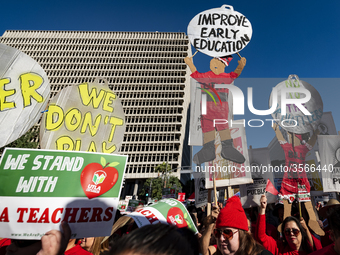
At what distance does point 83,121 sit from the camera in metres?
3.05

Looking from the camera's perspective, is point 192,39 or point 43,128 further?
point 192,39

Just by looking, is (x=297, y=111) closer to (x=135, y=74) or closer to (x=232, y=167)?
(x=232, y=167)

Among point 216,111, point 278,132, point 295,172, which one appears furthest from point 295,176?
→ point 216,111

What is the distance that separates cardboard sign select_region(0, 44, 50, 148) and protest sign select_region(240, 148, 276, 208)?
6.39 meters

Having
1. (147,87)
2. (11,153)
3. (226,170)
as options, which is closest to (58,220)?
(11,153)

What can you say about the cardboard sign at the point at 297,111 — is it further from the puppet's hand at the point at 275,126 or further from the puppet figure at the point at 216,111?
the puppet figure at the point at 216,111

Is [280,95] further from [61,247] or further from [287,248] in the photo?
[61,247]

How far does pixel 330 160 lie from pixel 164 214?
22.7ft

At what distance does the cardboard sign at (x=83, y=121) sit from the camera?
281 centimetres

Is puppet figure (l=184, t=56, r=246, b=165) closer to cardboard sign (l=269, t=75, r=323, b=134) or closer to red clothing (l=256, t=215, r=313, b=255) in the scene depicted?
cardboard sign (l=269, t=75, r=323, b=134)

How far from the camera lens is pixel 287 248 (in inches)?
111

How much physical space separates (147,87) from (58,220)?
6927 centimetres

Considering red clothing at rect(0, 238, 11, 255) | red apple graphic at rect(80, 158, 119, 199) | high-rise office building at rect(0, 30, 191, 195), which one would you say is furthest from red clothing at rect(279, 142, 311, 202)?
high-rise office building at rect(0, 30, 191, 195)

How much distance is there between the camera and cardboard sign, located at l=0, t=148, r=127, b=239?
1881 millimetres
